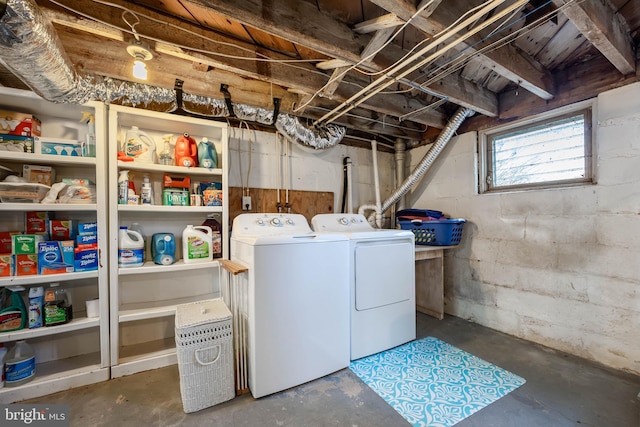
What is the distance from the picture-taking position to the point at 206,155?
82.4 inches

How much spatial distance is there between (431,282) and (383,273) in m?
1.10

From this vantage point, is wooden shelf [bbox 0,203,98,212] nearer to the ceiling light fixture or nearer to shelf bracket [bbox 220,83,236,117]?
the ceiling light fixture

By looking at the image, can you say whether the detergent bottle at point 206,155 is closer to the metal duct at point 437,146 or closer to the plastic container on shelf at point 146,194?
the plastic container on shelf at point 146,194

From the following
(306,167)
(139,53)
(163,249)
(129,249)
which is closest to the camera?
(139,53)

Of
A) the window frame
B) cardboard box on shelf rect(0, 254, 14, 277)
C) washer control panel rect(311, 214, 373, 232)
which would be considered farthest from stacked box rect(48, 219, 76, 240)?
the window frame

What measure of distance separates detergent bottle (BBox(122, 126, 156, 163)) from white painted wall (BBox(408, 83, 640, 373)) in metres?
2.98

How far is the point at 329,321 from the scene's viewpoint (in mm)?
1821

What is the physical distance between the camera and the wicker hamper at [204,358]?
58.4 inches

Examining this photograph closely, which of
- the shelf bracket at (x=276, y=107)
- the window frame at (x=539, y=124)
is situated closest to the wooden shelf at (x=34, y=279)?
the shelf bracket at (x=276, y=107)

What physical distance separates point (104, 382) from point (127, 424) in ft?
1.75

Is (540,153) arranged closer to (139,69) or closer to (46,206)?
(139,69)

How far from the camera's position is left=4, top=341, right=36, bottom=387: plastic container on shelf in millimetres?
1565

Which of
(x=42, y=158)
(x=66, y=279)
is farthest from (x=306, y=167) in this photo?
(x=66, y=279)

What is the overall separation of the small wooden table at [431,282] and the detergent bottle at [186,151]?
2265 millimetres
